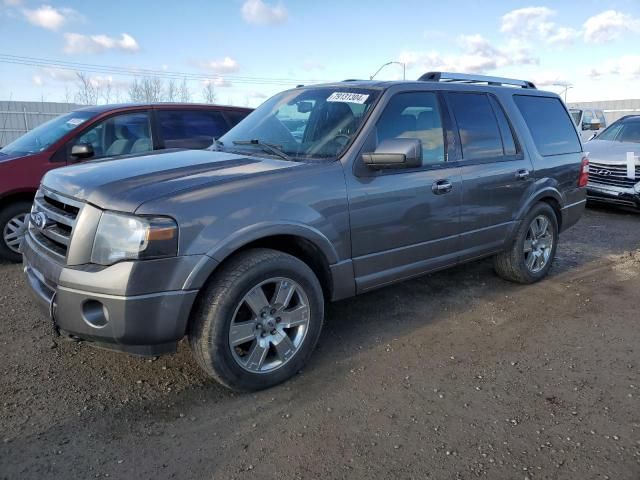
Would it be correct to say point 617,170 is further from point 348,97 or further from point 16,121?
point 16,121

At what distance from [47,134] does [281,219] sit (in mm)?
4210

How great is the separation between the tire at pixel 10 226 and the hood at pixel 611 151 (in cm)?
849

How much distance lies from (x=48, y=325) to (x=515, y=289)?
13.7 feet

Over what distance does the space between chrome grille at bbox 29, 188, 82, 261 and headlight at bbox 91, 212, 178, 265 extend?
0.26 metres

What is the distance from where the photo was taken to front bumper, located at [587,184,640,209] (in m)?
8.72

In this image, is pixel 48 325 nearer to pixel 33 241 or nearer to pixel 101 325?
pixel 33 241

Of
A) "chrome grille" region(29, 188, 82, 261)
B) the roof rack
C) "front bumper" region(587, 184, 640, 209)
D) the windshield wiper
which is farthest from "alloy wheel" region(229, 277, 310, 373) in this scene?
"front bumper" region(587, 184, 640, 209)

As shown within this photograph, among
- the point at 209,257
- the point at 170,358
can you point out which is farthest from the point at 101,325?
the point at 170,358

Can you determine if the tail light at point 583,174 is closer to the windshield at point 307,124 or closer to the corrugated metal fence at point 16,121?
the windshield at point 307,124

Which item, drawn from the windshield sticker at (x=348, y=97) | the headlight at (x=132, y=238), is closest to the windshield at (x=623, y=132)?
the windshield sticker at (x=348, y=97)

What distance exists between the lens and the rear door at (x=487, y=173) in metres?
4.21

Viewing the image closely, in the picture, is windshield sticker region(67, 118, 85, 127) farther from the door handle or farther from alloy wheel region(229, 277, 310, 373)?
the door handle

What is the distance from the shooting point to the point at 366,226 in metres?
3.50

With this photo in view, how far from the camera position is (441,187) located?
392 cm
